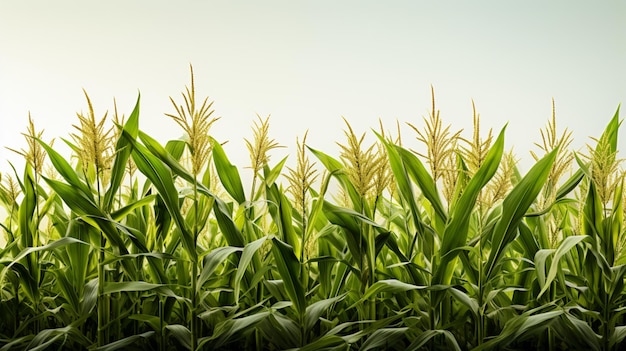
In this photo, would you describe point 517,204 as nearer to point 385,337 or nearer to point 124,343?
point 385,337

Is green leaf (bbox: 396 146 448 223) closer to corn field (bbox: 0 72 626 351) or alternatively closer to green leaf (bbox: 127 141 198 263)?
corn field (bbox: 0 72 626 351)

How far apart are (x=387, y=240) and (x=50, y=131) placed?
218 cm

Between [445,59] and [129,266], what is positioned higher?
[445,59]

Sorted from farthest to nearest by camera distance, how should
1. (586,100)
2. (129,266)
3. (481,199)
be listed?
(586,100), (129,266), (481,199)

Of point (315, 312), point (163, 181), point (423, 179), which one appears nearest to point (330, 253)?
point (315, 312)

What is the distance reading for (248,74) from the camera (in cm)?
296

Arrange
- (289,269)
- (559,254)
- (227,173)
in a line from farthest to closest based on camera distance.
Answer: (227,173)
(289,269)
(559,254)

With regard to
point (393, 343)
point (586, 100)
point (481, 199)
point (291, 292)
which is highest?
point (586, 100)

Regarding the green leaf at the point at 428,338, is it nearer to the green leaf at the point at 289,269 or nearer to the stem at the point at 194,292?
the green leaf at the point at 289,269

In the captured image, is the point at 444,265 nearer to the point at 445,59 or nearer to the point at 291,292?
the point at 291,292

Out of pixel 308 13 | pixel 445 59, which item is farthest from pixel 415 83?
pixel 308 13

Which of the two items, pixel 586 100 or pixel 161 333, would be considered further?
pixel 586 100

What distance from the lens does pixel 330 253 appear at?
1.45 m

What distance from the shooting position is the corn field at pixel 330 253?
1.20m
